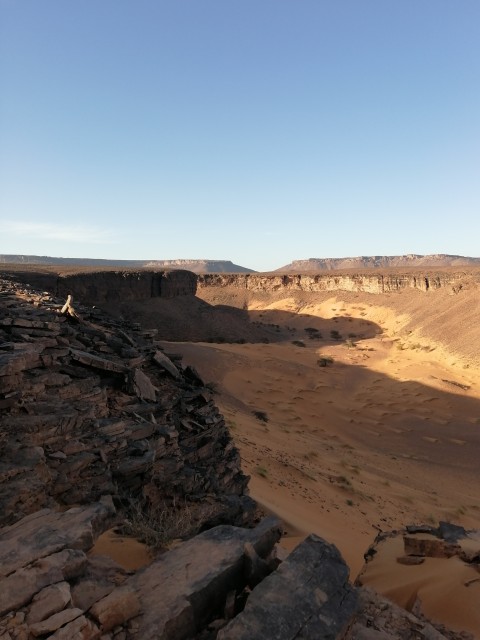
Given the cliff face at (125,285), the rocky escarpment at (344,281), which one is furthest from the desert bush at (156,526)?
the rocky escarpment at (344,281)

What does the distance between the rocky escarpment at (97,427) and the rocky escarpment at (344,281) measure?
131 ft

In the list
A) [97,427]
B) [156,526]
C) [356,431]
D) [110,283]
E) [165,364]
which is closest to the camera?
[156,526]

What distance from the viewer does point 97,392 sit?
7.10m

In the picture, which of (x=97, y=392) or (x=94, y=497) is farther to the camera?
(x=97, y=392)

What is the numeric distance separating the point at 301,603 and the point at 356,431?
667 inches

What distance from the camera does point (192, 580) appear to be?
11.6 feet

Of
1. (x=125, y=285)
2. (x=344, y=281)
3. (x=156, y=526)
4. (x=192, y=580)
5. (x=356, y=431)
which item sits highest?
(x=344, y=281)

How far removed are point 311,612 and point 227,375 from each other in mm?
21446

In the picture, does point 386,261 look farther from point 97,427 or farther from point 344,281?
point 97,427

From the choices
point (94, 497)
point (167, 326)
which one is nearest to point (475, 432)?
point (94, 497)

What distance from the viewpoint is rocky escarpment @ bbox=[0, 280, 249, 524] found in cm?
548

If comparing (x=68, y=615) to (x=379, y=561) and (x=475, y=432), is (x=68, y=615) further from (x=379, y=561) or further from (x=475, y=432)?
(x=475, y=432)

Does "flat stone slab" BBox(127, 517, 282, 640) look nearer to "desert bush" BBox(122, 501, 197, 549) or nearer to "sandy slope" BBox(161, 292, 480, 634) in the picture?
"desert bush" BBox(122, 501, 197, 549)

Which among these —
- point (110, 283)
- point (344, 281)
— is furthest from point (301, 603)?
point (344, 281)
